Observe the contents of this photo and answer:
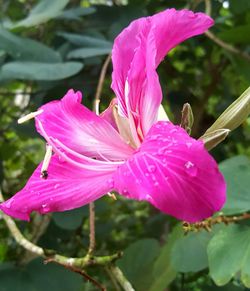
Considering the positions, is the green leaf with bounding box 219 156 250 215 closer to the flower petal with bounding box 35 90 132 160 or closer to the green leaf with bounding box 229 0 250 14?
the flower petal with bounding box 35 90 132 160

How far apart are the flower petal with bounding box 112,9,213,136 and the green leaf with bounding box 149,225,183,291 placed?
0.36 metres

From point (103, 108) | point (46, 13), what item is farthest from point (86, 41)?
point (103, 108)

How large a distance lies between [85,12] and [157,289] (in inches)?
25.2

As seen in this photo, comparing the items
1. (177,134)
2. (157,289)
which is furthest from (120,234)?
(177,134)

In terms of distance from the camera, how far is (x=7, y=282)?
867 millimetres

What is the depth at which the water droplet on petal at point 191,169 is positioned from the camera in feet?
1.29

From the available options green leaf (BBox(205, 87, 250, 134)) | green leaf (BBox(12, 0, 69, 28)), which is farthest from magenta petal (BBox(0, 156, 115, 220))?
green leaf (BBox(12, 0, 69, 28))

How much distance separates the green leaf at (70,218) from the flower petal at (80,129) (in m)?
0.45

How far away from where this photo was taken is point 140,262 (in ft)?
3.24

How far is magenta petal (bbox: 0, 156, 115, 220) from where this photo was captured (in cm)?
48

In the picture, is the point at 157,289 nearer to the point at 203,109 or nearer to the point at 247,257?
the point at 247,257

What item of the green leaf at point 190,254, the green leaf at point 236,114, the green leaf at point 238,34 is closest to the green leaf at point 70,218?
the green leaf at point 190,254

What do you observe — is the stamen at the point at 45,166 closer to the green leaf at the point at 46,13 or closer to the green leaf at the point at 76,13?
the green leaf at the point at 46,13

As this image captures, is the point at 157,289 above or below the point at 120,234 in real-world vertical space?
above
